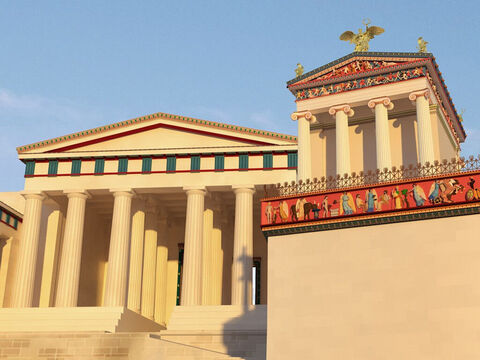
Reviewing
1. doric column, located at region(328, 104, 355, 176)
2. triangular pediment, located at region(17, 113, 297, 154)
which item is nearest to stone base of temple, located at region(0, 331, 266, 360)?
doric column, located at region(328, 104, 355, 176)

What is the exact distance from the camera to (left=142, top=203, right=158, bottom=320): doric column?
41094 mm

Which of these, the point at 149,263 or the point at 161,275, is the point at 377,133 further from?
the point at 161,275

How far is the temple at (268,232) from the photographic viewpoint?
16.8 m

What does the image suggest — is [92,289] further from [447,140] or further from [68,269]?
[447,140]

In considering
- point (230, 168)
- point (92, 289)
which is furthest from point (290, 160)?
point (92, 289)

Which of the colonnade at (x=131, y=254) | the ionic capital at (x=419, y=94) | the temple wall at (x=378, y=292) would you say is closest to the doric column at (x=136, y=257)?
the colonnade at (x=131, y=254)

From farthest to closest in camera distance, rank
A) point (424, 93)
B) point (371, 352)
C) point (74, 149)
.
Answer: point (74, 149) → point (424, 93) → point (371, 352)

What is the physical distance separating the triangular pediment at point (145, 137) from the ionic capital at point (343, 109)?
8.16 meters

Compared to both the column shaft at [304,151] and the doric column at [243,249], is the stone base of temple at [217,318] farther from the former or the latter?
the column shaft at [304,151]

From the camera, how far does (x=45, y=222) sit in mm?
45312

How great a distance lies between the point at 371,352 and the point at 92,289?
31.3m

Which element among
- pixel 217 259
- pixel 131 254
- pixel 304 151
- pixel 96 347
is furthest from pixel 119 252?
pixel 304 151

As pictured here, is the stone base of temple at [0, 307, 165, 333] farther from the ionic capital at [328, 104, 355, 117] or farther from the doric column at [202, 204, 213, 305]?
the ionic capital at [328, 104, 355, 117]

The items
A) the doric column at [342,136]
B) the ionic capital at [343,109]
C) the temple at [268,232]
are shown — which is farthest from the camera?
the ionic capital at [343,109]
